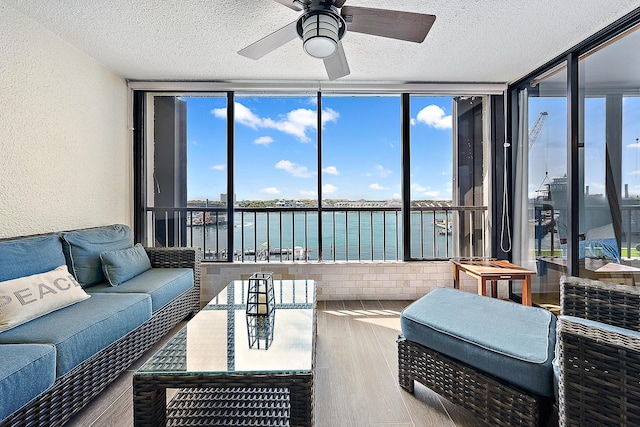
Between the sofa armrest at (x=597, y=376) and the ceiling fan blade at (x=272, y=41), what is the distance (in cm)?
206

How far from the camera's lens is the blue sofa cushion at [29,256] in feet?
6.00

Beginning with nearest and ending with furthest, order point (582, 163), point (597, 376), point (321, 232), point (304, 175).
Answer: point (597, 376) → point (582, 163) → point (321, 232) → point (304, 175)

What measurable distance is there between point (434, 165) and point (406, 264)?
1.26 metres

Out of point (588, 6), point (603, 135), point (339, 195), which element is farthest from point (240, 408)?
point (588, 6)

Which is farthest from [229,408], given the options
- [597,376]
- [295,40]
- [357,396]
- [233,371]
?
[295,40]

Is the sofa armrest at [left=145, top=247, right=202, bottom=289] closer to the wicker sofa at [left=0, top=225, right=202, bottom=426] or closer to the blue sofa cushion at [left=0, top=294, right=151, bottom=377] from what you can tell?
the wicker sofa at [left=0, top=225, right=202, bottom=426]

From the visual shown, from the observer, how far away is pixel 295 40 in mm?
2600

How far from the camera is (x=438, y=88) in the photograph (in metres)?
3.55

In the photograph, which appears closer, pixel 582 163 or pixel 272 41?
pixel 272 41

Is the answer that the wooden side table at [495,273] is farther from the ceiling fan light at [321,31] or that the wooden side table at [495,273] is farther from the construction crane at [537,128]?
the ceiling fan light at [321,31]

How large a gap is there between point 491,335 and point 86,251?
2851 mm

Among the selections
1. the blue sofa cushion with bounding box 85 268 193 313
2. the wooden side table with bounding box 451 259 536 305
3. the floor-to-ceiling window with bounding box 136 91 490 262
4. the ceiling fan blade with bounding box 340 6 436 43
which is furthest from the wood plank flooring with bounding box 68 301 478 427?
the ceiling fan blade with bounding box 340 6 436 43

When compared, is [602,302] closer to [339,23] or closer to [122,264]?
[339,23]

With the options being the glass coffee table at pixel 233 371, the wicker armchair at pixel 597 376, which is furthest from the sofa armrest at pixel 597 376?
the glass coffee table at pixel 233 371
